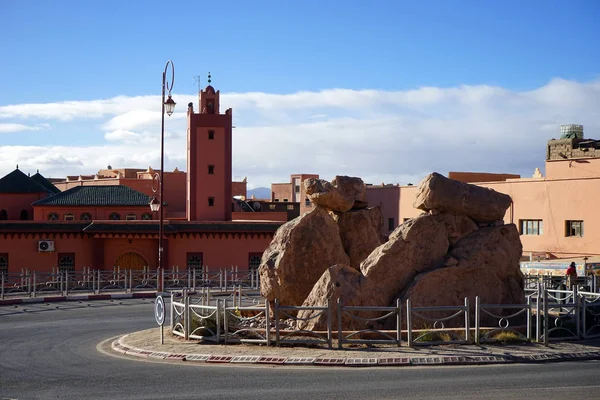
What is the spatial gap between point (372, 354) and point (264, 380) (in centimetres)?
297

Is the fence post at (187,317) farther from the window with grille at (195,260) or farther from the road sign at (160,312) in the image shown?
the window with grille at (195,260)

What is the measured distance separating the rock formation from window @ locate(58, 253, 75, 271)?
25.1 meters

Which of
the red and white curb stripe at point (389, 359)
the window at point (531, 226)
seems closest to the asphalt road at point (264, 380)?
the red and white curb stripe at point (389, 359)

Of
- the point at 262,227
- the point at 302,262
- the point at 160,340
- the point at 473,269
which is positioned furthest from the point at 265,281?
the point at 262,227

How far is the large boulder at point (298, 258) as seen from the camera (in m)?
20.5

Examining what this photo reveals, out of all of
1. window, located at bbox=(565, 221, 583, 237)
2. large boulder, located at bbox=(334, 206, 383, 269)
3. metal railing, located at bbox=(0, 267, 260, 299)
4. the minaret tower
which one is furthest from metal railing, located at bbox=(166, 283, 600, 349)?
the minaret tower

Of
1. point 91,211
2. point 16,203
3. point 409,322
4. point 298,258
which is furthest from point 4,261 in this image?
point 409,322

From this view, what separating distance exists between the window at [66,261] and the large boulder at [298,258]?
82.5ft

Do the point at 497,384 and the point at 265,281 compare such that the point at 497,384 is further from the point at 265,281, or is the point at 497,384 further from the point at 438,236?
the point at 265,281

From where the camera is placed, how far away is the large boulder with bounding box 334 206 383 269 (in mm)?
22172

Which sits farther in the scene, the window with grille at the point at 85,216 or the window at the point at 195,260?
the window with grille at the point at 85,216

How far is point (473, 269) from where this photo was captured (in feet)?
61.7

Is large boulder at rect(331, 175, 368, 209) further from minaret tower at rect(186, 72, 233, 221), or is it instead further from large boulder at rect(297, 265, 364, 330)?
minaret tower at rect(186, 72, 233, 221)

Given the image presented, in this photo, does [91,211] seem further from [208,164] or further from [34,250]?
[34,250]
